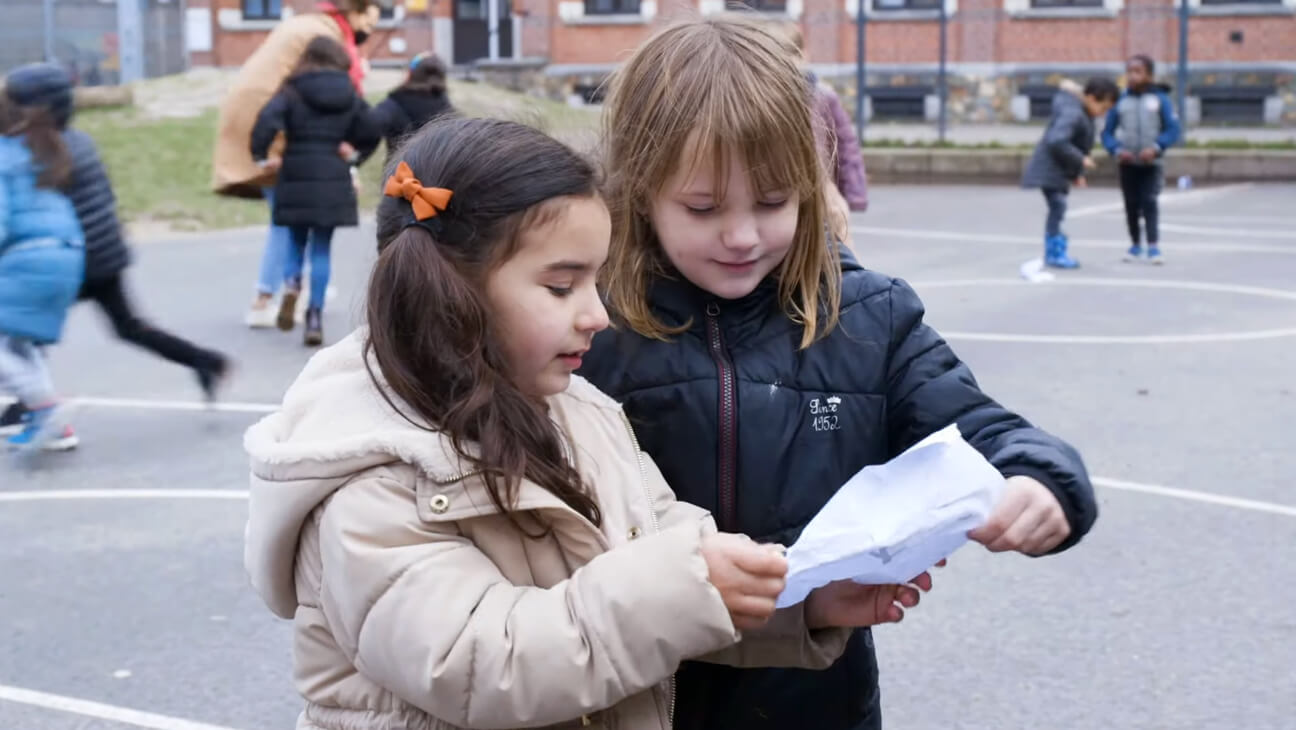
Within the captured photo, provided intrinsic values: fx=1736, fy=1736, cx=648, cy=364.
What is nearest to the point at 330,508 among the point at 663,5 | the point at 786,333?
the point at 786,333

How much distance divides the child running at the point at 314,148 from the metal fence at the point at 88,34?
573 inches

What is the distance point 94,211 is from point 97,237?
0.39 ft

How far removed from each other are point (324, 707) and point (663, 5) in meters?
32.4

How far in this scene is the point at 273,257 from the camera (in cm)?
1121

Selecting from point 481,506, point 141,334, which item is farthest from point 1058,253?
point 481,506

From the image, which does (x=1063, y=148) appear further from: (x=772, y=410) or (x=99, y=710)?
(x=772, y=410)

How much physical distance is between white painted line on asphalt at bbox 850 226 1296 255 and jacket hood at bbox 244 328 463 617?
12839 millimetres

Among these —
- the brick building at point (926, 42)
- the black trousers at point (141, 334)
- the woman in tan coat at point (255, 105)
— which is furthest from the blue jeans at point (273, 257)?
the brick building at point (926, 42)

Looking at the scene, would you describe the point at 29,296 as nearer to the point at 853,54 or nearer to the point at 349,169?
the point at 349,169

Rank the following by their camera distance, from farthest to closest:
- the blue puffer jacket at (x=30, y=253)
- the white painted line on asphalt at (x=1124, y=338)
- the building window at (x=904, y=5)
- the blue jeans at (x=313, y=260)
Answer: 1. the building window at (x=904, y=5)
2. the blue jeans at (x=313, y=260)
3. the white painted line on asphalt at (x=1124, y=338)
4. the blue puffer jacket at (x=30, y=253)

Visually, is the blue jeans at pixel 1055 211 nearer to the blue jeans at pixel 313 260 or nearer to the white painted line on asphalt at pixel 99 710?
the blue jeans at pixel 313 260

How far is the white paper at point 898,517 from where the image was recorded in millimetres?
2047

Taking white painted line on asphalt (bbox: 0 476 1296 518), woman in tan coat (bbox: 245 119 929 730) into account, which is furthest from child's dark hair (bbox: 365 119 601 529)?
white painted line on asphalt (bbox: 0 476 1296 518)

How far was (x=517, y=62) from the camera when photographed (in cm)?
3234
